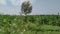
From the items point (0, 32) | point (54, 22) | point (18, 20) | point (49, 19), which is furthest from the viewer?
point (49, 19)

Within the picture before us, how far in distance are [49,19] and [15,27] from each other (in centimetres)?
3053

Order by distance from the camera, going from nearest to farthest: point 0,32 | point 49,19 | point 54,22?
1. point 0,32
2. point 54,22
3. point 49,19

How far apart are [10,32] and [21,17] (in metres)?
0.93

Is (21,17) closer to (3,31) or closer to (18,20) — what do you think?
(18,20)

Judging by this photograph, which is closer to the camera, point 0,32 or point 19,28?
point 0,32

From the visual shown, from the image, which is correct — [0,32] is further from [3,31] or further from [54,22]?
[54,22]

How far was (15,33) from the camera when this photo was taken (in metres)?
7.11

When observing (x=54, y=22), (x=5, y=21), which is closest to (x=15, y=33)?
(x=5, y=21)

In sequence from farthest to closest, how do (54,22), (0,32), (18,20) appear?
(54,22), (18,20), (0,32)

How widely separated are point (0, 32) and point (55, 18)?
31978 millimetres

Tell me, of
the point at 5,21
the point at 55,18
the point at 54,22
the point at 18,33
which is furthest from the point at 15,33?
the point at 55,18

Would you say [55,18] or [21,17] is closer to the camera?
[21,17]

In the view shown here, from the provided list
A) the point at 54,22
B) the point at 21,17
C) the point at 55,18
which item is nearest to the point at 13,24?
the point at 21,17

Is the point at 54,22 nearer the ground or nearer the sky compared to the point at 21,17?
nearer the ground
